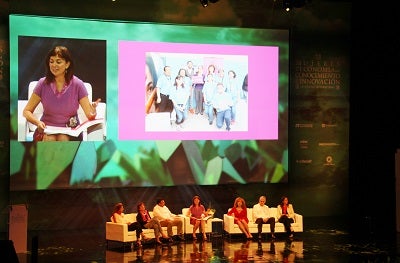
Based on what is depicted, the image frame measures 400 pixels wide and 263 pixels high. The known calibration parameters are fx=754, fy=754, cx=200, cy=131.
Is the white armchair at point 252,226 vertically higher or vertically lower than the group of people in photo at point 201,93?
lower

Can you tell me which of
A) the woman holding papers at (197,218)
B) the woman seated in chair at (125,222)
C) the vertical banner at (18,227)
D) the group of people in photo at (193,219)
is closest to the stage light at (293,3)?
the group of people in photo at (193,219)

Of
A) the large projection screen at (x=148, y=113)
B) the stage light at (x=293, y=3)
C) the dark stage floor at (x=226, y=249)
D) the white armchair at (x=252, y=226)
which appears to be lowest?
the dark stage floor at (x=226, y=249)

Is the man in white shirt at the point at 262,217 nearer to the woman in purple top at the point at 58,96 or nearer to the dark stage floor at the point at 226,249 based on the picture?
the dark stage floor at the point at 226,249

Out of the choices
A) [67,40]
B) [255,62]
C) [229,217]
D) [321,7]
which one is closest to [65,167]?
[67,40]

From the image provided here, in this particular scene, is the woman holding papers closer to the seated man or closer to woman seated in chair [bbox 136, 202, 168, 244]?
the seated man

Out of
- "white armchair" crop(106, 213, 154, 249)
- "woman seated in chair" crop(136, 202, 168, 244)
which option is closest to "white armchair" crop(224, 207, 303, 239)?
"woman seated in chair" crop(136, 202, 168, 244)

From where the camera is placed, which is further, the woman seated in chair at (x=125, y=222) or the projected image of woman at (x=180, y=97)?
the projected image of woman at (x=180, y=97)

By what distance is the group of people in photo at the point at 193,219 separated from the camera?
12.4 m

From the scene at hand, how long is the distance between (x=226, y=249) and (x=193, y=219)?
1.16 metres

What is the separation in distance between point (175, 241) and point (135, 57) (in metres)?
3.54

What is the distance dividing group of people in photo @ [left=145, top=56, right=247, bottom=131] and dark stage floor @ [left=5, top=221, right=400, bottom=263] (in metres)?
2.40

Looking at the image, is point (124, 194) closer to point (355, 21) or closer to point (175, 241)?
point (175, 241)

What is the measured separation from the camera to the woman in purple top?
13.4m

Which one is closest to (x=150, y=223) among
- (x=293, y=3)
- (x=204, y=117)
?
(x=204, y=117)
